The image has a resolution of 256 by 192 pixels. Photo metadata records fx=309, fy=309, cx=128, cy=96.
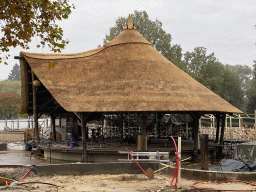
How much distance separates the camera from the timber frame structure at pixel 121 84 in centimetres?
1633

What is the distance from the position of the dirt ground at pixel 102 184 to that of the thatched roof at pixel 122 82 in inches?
183

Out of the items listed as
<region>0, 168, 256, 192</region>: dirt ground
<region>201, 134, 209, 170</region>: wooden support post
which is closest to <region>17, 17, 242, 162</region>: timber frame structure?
<region>201, 134, 209, 170</region>: wooden support post

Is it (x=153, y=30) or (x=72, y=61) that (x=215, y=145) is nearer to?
(x=72, y=61)

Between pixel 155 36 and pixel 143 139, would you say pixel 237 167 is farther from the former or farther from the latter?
pixel 155 36

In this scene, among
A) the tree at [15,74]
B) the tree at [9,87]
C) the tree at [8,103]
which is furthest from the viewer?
the tree at [15,74]

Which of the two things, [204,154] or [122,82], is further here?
[122,82]

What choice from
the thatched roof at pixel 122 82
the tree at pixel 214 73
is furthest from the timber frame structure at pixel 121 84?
the tree at pixel 214 73

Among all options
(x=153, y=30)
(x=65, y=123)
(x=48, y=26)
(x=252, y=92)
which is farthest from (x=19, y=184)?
(x=252, y=92)

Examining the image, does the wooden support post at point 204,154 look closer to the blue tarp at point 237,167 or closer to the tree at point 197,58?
the blue tarp at point 237,167

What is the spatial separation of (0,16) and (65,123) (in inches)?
692

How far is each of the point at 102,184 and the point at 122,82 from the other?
26.4ft

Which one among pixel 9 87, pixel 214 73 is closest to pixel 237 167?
pixel 214 73

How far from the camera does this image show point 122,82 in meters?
17.8

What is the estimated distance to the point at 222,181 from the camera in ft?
35.0
